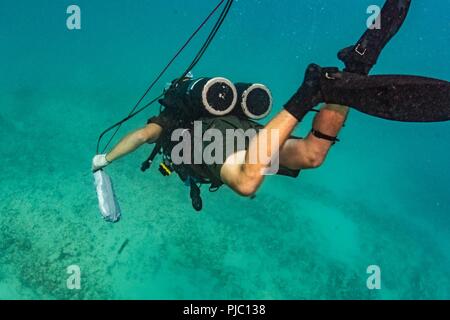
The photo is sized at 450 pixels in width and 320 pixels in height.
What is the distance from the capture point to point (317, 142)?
135 inches

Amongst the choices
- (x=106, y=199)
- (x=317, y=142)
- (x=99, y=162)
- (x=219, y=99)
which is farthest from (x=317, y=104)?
(x=99, y=162)

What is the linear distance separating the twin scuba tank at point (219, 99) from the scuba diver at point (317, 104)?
0.01 m

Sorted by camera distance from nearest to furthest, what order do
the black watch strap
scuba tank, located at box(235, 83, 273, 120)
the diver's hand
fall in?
the black watch strap → scuba tank, located at box(235, 83, 273, 120) → the diver's hand

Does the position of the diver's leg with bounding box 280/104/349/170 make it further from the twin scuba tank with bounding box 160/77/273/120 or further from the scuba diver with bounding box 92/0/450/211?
the twin scuba tank with bounding box 160/77/273/120

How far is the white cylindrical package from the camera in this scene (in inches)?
207

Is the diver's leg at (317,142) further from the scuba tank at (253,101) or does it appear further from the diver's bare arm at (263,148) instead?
the scuba tank at (253,101)

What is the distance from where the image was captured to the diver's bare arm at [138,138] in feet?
16.4

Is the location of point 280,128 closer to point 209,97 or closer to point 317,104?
point 317,104

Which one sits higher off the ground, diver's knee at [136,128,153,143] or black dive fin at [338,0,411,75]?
black dive fin at [338,0,411,75]

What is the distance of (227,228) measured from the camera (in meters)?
11.8

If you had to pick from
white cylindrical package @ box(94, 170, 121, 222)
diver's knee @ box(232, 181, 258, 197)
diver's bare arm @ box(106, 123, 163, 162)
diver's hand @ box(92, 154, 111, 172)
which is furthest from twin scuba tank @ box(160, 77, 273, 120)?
white cylindrical package @ box(94, 170, 121, 222)

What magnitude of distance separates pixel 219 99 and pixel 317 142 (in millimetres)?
1376

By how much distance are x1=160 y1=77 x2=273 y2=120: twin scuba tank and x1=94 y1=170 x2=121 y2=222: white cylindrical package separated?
1.57m
